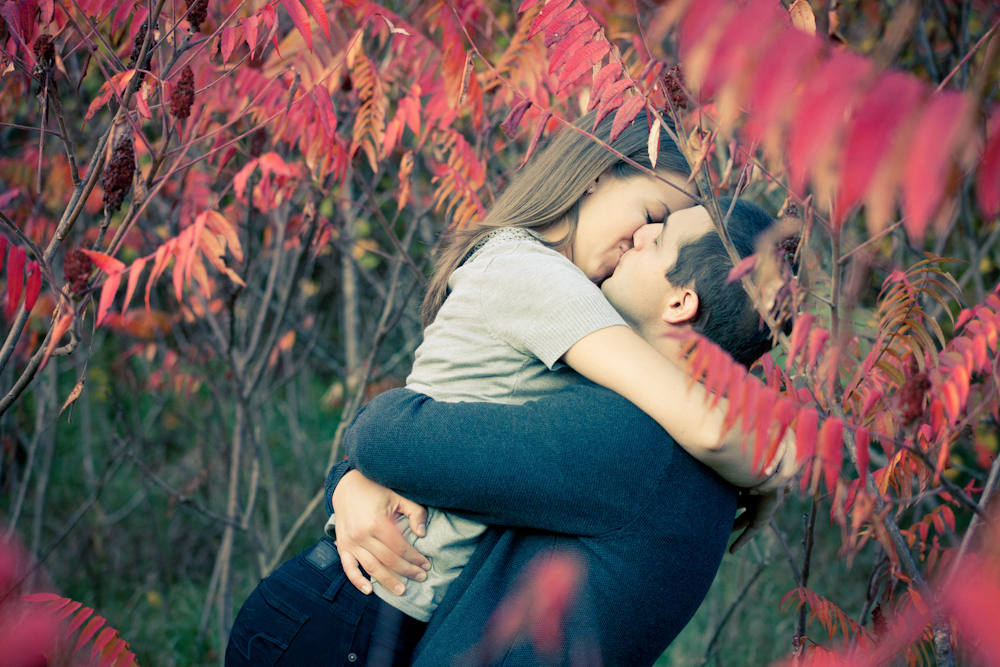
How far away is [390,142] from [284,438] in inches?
171

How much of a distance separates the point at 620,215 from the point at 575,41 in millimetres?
506

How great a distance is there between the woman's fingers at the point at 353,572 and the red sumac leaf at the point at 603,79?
1209mm

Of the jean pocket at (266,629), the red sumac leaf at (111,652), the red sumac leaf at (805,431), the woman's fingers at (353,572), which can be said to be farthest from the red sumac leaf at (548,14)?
the red sumac leaf at (111,652)

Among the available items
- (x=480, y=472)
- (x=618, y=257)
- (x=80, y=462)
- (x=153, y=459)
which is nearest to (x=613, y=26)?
(x=618, y=257)

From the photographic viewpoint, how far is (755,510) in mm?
1749

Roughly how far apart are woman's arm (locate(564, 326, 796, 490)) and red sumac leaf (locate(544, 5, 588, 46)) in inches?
29.7

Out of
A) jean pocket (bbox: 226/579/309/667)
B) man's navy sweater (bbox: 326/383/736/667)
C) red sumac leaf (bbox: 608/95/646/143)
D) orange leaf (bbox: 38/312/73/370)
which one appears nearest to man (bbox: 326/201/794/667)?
man's navy sweater (bbox: 326/383/736/667)

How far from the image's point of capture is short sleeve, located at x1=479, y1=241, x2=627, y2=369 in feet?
4.95

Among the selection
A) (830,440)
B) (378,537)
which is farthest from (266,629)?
(830,440)

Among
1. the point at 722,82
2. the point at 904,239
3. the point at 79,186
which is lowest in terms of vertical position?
the point at 904,239

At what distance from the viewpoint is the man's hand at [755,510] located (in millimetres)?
1692

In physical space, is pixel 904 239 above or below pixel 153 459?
above

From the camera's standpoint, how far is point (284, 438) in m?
6.57

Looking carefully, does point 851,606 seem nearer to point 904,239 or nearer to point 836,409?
point 904,239
